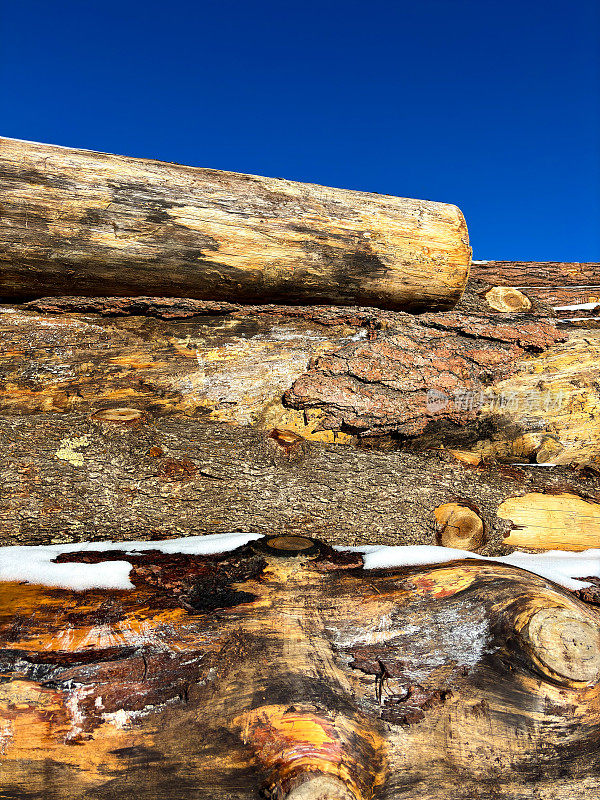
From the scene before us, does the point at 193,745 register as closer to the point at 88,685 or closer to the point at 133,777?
the point at 133,777

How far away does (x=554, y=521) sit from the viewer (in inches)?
125

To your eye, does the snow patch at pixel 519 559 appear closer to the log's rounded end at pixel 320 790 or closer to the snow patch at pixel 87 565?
the snow patch at pixel 87 565

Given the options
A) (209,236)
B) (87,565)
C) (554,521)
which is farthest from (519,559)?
(209,236)

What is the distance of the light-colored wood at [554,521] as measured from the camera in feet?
10.2

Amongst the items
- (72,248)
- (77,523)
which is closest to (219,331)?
(72,248)

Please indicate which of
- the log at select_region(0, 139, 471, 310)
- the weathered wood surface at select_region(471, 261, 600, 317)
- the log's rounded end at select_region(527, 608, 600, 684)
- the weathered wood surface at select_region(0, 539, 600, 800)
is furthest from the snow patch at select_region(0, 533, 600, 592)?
the weathered wood surface at select_region(471, 261, 600, 317)

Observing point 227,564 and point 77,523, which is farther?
point 77,523

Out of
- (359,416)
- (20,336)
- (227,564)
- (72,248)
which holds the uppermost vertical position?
(72,248)

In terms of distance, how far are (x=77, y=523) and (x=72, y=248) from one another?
1.42 m

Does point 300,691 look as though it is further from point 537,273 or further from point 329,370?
point 537,273

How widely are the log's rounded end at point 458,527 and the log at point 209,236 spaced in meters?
1.32

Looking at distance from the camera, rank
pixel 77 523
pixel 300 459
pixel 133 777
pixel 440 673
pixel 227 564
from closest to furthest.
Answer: pixel 133 777 < pixel 440 673 < pixel 227 564 < pixel 77 523 < pixel 300 459

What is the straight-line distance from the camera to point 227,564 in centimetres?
235

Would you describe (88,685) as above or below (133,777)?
above
